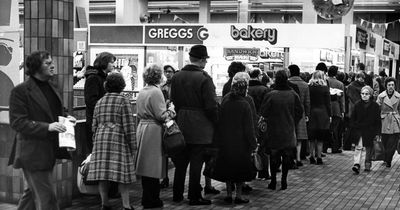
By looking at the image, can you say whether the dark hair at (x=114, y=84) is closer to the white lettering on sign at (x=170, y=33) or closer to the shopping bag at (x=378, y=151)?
the shopping bag at (x=378, y=151)

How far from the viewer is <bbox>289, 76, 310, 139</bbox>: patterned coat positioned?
9.31 m

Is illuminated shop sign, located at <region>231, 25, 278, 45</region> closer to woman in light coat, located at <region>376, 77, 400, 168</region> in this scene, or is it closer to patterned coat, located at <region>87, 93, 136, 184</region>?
woman in light coat, located at <region>376, 77, 400, 168</region>

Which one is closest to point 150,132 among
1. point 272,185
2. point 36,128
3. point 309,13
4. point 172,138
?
point 172,138

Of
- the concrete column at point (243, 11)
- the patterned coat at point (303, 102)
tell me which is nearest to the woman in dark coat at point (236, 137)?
the patterned coat at point (303, 102)

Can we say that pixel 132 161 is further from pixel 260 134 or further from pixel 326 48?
pixel 326 48

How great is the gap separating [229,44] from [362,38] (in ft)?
12.9

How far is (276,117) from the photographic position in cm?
770

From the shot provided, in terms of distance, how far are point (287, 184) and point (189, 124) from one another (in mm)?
2425

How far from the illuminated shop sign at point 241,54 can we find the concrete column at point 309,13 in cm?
955

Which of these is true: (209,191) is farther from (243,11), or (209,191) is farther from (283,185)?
(243,11)

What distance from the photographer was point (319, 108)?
9.93m

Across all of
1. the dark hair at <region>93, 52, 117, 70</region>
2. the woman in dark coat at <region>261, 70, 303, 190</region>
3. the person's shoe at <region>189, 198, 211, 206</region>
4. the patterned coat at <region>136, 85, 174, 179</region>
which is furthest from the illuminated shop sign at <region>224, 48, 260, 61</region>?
the patterned coat at <region>136, 85, 174, 179</region>

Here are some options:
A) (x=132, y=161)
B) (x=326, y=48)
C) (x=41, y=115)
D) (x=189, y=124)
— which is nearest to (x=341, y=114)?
(x=326, y=48)

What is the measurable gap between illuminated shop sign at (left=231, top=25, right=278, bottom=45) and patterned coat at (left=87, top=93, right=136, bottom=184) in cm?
961
